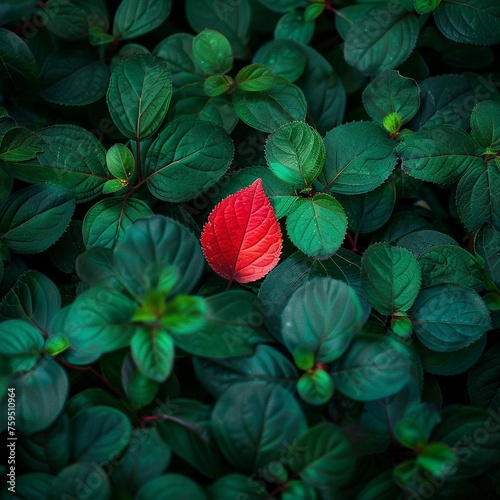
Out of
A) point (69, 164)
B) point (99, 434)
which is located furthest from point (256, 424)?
point (69, 164)

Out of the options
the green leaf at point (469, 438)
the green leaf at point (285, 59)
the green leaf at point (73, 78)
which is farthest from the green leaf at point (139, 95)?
the green leaf at point (469, 438)

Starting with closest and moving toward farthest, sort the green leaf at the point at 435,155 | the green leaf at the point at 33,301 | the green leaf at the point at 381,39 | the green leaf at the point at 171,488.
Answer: the green leaf at the point at 171,488 < the green leaf at the point at 33,301 < the green leaf at the point at 435,155 < the green leaf at the point at 381,39

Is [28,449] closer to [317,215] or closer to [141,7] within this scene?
[317,215]

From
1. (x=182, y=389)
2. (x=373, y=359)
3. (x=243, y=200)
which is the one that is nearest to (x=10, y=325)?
(x=182, y=389)

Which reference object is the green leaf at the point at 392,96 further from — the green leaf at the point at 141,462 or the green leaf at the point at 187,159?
the green leaf at the point at 141,462

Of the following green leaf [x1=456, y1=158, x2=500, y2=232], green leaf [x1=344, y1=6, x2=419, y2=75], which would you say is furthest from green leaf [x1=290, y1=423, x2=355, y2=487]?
green leaf [x1=344, y1=6, x2=419, y2=75]

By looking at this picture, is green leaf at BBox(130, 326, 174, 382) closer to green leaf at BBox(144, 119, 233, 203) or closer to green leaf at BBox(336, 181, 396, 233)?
green leaf at BBox(144, 119, 233, 203)

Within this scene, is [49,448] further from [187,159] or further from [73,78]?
[73,78]
